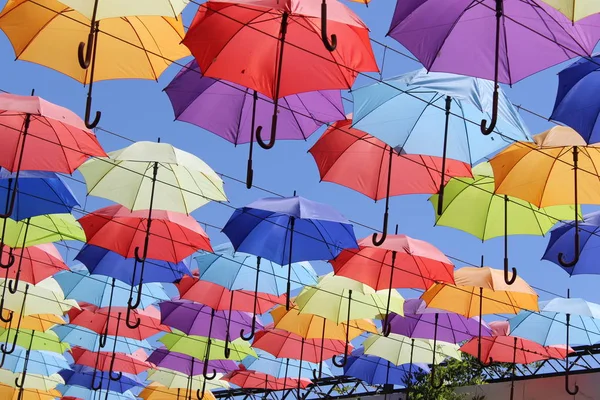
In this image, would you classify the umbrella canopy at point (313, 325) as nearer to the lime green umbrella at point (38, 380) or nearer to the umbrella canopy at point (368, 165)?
the umbrella canopy at point (368, 165)

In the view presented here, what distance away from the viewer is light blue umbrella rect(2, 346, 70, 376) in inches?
633

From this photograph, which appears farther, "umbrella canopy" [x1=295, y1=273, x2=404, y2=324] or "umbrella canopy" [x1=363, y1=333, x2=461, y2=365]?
"umbrella canopy" [x1=363, y1=333, x2=461, y2=365]

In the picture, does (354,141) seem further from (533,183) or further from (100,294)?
(100,294)

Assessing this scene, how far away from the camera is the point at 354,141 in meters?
9.36

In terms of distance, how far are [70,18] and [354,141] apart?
3056 millimetres

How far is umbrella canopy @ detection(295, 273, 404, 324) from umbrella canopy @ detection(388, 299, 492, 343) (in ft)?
1.39

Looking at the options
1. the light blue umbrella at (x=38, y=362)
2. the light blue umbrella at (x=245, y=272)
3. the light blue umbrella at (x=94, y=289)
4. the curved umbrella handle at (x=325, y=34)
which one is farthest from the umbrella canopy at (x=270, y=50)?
the light blue umbrella at (x=38, y=362)

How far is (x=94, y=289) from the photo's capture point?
12875 millimetres

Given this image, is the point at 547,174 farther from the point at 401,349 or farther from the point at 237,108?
the point at 401,349

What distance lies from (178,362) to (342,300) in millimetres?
4238

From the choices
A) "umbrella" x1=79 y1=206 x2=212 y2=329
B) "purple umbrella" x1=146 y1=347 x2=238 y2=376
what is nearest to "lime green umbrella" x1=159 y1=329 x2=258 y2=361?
"purple umbrella" x1=146 y1=347 x2=238 y2=376

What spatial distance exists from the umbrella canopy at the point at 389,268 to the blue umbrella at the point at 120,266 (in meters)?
2.06

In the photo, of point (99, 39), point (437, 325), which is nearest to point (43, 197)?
point (99, 39)

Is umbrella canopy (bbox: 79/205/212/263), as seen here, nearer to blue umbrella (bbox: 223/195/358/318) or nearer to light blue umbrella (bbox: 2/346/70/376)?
blue umbrella (bbox: 223/195/358/318)
